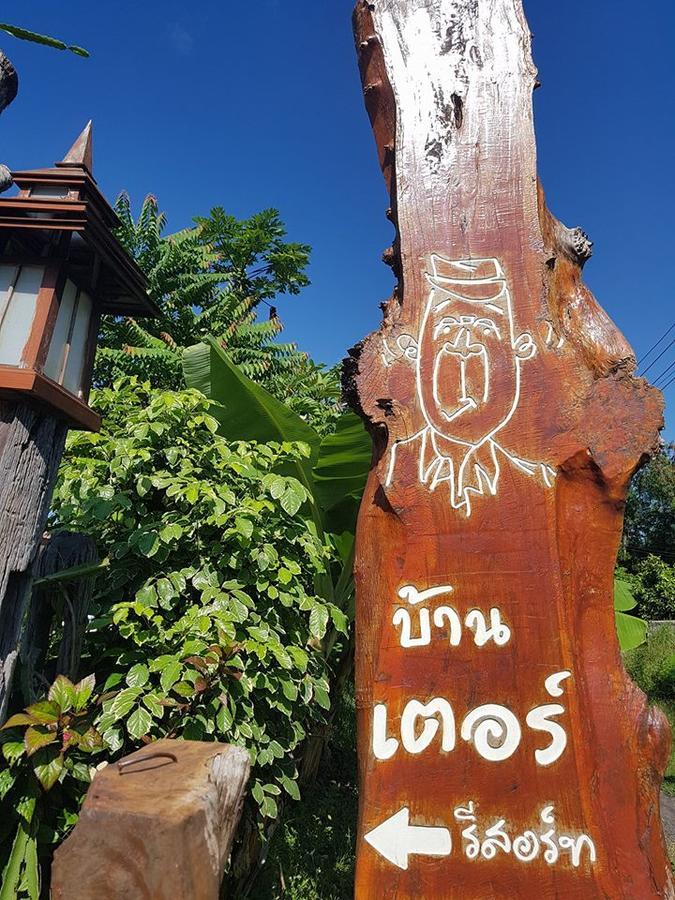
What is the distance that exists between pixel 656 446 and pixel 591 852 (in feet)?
3.79

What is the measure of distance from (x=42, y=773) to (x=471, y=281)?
2146 mm

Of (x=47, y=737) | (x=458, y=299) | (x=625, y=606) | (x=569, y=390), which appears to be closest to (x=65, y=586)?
(x=47, y=737)

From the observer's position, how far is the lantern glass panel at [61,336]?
80.2 inches

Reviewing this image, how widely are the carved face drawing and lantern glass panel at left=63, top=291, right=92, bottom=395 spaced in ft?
4.06

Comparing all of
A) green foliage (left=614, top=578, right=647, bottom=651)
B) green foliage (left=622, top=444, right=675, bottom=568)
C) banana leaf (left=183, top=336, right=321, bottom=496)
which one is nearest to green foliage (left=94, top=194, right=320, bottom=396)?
banana leaf (left=183, top=336, right=321, bottom=496)

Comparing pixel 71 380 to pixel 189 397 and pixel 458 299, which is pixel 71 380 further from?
pixel 458 299

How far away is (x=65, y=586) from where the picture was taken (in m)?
2.38

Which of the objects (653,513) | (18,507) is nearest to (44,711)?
(18,507)

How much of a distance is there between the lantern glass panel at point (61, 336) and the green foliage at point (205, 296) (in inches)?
138

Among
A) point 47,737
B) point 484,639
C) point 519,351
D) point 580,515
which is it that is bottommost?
point 47,737

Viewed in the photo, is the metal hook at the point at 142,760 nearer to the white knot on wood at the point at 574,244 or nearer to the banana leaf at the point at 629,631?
the white knot on wood at the point at 574,244

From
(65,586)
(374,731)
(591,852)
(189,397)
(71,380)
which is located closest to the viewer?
(591,852)

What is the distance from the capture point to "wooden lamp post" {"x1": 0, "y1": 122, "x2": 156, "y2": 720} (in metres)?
1.91

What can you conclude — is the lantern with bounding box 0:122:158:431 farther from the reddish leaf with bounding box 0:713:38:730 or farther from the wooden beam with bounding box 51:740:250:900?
the wooden beam with bounding box 51:740:250:900
